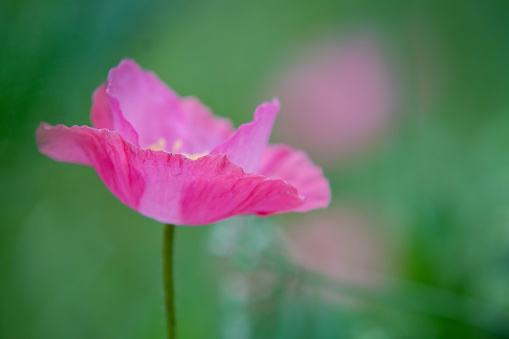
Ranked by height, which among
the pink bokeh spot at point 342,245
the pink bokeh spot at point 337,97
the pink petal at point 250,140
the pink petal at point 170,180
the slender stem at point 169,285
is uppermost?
the pink bokeh spot at point 337,97

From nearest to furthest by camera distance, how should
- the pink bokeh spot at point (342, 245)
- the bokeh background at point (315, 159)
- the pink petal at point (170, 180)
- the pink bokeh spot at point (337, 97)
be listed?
the pink petal at point (170, 180) → the bokeh background at point (315, 159) → the pink bokeh spot at point (342, 245) → the pink bokeh spot at point (337, 97)

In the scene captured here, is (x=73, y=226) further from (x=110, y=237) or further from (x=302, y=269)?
(x=302, y=269)

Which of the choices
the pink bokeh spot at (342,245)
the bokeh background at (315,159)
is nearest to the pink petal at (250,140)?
the bokeh background at (315,159)

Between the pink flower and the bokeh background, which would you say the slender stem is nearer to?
the pink flower

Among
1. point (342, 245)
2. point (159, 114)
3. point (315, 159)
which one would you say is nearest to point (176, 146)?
point (159, 114)

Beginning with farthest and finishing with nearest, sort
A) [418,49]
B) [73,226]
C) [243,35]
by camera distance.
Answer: [243,35]
[418,49]
[73,226]

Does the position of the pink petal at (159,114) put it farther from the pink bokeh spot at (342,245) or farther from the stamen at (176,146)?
the pink bokeh spot at (342,245)

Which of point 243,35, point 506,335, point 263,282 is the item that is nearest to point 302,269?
point 263,282

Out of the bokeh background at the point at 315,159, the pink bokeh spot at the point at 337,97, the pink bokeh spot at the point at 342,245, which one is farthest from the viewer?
the pink bokeh spot at the point at 337,97

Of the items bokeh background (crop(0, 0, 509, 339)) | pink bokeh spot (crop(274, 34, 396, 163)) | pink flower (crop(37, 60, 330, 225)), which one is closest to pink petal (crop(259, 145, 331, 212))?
pink flower (crop(37, 60, 330, 225))
